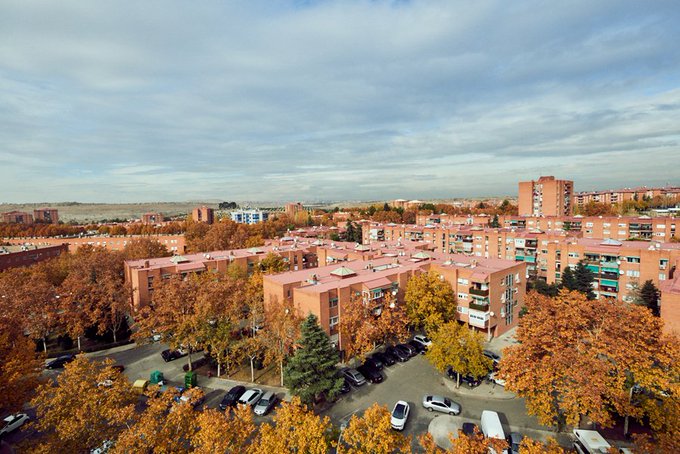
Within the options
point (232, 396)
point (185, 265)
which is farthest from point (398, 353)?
point (185, 265)

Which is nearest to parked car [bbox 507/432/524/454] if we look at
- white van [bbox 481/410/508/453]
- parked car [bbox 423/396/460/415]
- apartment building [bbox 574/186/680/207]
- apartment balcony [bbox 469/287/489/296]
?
white van [bbox 481/410/508/453]

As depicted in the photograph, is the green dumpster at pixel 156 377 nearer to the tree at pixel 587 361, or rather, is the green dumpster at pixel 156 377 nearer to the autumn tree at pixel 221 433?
the autumn tree at pixel 221 433

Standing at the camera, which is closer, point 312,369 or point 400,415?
point 400,415

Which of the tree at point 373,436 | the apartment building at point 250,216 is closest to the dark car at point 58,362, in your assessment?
the tree at point 373,436

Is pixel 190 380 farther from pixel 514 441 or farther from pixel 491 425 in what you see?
pixel 514 441

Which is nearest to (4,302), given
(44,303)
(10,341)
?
(44,303)

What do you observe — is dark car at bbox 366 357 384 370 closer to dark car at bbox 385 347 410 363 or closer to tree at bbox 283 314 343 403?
dark car at bbox 385 347 410 363

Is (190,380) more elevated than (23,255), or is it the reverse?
(23,255)
